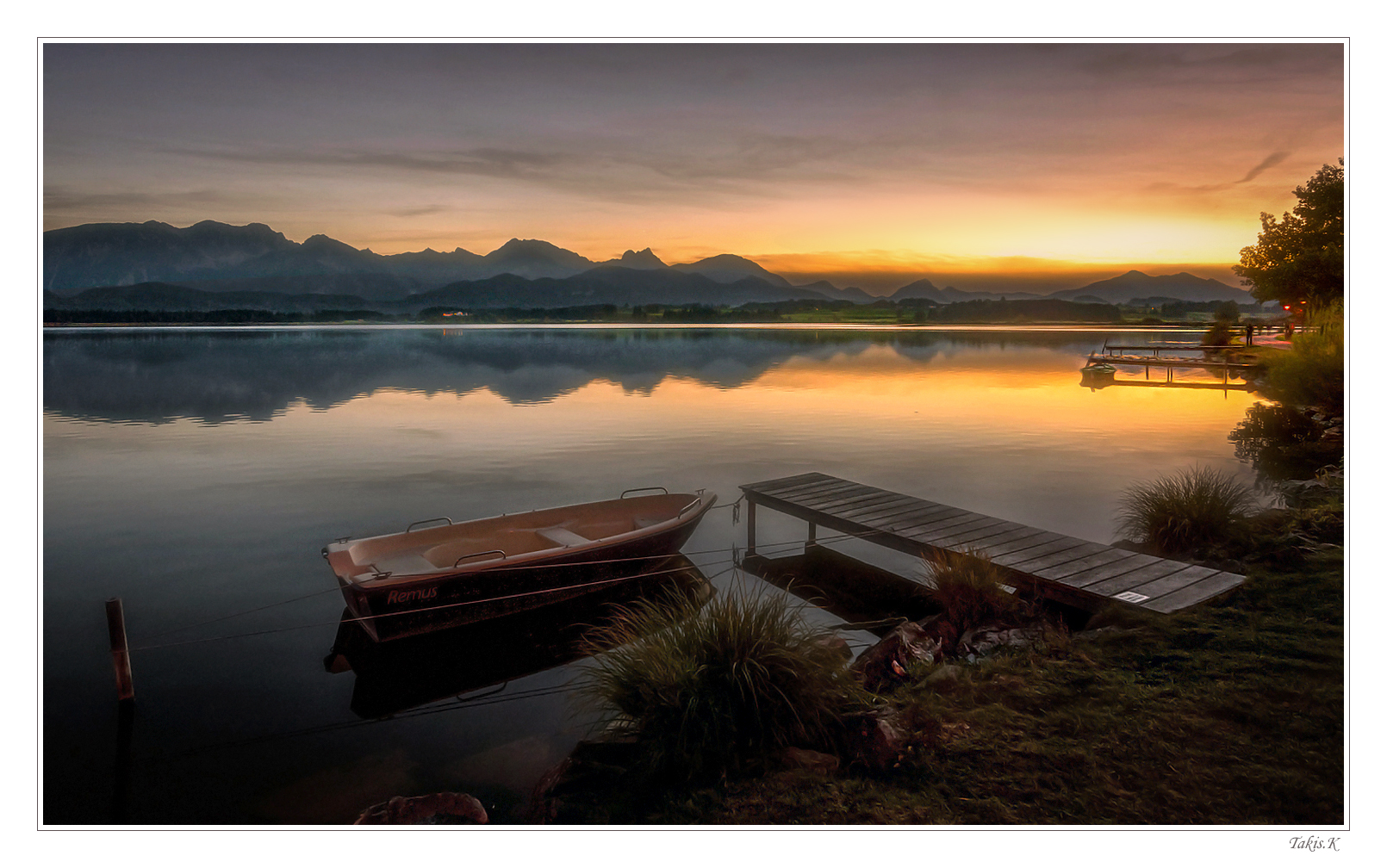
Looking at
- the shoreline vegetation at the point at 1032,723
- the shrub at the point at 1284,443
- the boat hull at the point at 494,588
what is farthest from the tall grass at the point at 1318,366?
the boat hull at the point at 494,588

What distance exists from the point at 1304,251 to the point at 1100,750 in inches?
1271

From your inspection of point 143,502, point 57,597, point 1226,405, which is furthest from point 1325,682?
point 1226,405

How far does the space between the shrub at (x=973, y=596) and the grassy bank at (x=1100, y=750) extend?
4.50 ft

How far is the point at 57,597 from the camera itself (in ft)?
34.3

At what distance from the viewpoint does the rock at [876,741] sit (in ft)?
16.4

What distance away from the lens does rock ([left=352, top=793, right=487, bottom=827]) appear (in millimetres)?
5070

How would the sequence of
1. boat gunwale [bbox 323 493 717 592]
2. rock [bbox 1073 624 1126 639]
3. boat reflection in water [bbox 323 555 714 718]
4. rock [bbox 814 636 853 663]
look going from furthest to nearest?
1. boat gunwale [bbox 323 493 717 592]
2. boat reflection in water [bbox 323 555 714 718]
3. rock [bbox 1073 624 1126 639]
4. rock [bbox 814 636 853 663]

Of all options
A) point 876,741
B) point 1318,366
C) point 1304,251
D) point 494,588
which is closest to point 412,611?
point 494,588

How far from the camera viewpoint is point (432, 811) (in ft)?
16.8

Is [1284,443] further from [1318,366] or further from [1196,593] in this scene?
[1196,593]

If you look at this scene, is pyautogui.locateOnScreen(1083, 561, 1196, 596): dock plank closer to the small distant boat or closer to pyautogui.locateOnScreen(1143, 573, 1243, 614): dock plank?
pyautogui.locateOnScreen(1143, 573, 1243, 614): dock plank

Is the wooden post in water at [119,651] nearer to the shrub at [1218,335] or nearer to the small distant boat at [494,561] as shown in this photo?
the small distant boat at [494,561]

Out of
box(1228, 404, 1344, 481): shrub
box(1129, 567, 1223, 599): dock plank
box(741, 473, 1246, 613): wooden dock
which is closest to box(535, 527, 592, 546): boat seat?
box(741, 473, 1246, 613): wooden dock

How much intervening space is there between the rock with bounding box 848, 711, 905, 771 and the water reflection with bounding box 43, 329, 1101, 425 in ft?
93.2
